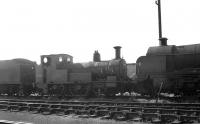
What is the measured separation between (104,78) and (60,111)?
789 cm

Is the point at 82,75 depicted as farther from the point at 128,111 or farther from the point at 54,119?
the point at 128,111

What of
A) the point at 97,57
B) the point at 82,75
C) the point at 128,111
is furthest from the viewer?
the point at 97,57

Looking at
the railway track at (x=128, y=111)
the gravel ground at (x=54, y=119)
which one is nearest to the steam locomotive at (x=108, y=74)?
the railway track at (x=128, y=111)

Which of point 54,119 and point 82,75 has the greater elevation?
point 82,75

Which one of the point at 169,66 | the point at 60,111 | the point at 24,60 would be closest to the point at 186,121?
the point at 60,111

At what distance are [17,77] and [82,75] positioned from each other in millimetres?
7026

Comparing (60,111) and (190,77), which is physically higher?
(190,77)

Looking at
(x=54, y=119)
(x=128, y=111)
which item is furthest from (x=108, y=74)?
(x=54, y=119)

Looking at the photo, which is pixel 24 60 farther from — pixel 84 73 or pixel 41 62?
pixel 84 73

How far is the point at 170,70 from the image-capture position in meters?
18.1

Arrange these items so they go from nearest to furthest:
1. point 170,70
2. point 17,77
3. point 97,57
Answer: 1. point 170,70
2. point 97,57
3. point 17,77

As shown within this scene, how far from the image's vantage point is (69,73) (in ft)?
74.7

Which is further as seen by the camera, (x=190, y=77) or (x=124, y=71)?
(x=124, y=71)

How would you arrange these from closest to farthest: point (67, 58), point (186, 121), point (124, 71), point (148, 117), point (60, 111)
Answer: point (186, 121) < point (148, 117) < point (60, 111) < point (124, 71) < point (67, 58)
